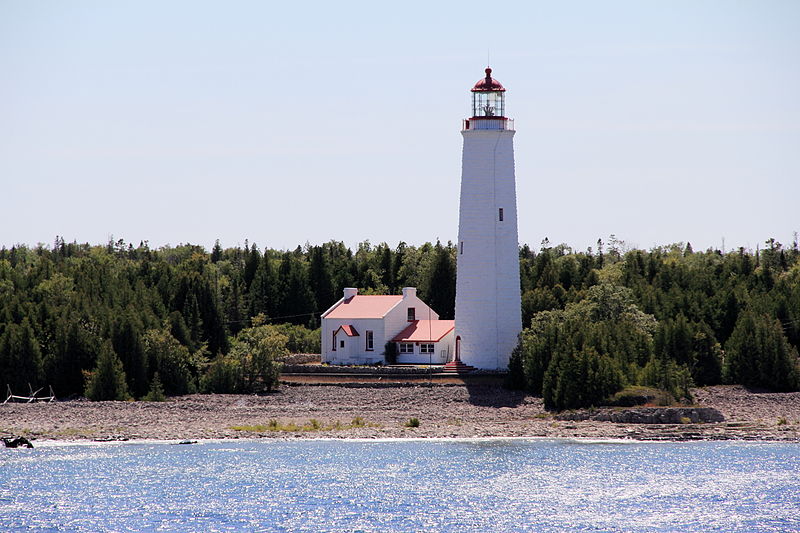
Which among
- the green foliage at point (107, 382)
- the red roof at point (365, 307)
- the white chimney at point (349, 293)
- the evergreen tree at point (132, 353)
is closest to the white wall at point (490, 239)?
the red roof at point (365, 307)

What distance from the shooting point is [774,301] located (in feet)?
202

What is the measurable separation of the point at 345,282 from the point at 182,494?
52443 mm

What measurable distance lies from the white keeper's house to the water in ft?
49.3

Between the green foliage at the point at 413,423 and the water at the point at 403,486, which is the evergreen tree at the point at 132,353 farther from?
the green foliage at the point at 413,423

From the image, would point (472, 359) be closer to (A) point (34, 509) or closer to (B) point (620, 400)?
(B) point (620, 400)

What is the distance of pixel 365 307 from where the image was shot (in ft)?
201

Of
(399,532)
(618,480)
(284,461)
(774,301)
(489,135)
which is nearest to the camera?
(399,532)

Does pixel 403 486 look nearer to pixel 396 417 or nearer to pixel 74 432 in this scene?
pixel 396 417

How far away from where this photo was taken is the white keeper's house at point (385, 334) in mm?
58906

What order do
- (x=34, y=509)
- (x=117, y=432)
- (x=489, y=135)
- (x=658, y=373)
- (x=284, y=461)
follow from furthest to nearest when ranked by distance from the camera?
1. (x=489, y=135)
2. (x=658, y=373)
3. (x=117, y=432)
4. (x=284, y=461)
5. (x=34, y=509)

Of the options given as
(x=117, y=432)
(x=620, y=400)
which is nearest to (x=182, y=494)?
(x=117, y=432)

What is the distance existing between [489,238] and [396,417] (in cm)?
960

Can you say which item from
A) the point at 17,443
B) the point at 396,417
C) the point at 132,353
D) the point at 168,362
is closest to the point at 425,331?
the point at 396,417

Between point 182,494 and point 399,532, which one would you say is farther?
point 182,494
